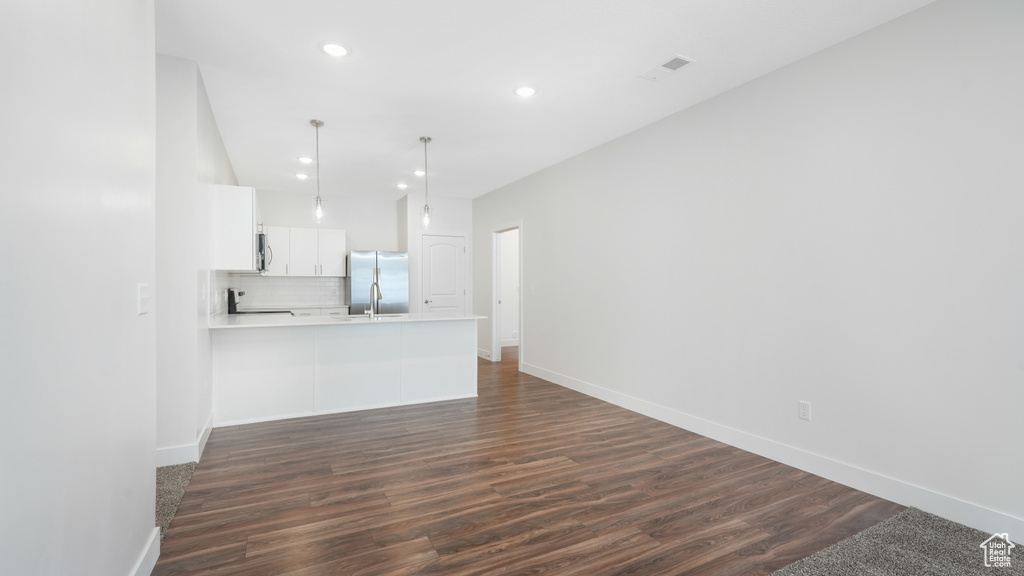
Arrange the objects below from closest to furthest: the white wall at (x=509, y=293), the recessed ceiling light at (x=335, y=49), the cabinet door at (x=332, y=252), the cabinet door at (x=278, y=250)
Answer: the recessed ceiling light at (x=335, y=49) → the cabinet door at (x=278, y=250) → the cabinet door at (x=332, y=252) → the white wall at (x=509, y=293)

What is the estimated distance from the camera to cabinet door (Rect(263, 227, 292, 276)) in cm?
682

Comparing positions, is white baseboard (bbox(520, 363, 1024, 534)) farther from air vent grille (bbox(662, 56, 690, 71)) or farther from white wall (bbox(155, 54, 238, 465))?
white wall (bbox(155, 54, 238, 465))

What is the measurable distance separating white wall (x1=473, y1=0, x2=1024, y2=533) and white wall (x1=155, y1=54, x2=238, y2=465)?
3.54 meters

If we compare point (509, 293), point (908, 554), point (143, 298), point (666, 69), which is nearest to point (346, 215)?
point (509, 293)

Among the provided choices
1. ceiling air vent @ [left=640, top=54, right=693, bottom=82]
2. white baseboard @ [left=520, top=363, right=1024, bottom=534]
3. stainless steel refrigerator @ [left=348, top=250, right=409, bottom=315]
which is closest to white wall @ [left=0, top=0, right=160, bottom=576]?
ceiling air vent @ [left=640, top=54, right=693, bottom=82]

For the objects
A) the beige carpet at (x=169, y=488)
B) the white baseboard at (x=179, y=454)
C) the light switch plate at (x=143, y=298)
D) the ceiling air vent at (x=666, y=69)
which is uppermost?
the ceiling air vent at (x=666, y=69)

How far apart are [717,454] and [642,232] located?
79.4 inches

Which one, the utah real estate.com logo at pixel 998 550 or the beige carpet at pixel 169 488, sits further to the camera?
the beige carpet at pixel 169 488

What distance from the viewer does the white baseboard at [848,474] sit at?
238 centimetres

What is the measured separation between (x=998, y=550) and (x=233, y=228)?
508 cm

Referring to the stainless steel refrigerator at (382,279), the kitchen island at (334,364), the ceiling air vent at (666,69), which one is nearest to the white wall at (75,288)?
the kitchen island at (334,364)

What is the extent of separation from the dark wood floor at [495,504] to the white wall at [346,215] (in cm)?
414

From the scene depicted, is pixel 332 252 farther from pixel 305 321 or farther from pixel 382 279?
pixel 305 321

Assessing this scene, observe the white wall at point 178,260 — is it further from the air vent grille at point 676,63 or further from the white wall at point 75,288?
the air vent grille at point 676,63
